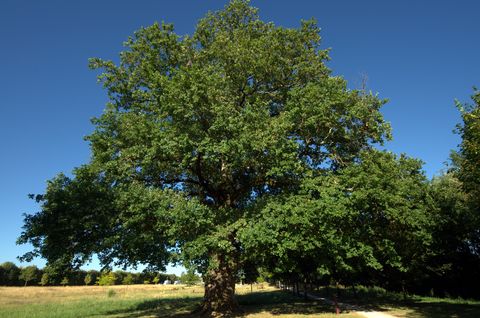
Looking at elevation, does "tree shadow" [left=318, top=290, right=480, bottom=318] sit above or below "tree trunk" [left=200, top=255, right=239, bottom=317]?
below

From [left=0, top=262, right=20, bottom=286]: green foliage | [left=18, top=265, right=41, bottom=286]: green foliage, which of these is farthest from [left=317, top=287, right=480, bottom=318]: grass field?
[left=0, top=262, right=20, bottom=286]: green foliage

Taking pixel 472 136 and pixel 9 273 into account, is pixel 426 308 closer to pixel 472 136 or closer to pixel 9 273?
pixel 472 136

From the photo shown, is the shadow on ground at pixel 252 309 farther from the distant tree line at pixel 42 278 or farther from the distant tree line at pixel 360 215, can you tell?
the distant tree line at pixel 42 278

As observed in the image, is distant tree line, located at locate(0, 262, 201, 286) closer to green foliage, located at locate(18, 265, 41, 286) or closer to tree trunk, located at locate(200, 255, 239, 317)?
green foliage, located at locate(18, 265, 41, 286)

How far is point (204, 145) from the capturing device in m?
20.2

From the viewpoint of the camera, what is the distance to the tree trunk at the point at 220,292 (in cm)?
2430

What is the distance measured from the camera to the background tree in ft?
65.8

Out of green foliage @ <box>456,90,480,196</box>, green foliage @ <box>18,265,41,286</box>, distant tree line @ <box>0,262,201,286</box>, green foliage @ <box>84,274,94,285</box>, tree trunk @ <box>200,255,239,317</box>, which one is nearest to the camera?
green foliage @ <box>456,90,480,196</box>

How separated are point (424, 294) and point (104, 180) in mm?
43165

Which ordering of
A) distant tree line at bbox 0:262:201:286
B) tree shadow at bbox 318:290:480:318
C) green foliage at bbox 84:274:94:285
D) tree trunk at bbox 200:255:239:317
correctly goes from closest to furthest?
tree shadow at bbox 318:290:480:318 < tree trunk at bbox 200:255:239:317 < distant tree line at bbox 0:262:201:286 < green foliage at bbox 84:274:94:285

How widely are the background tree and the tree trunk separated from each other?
70mm

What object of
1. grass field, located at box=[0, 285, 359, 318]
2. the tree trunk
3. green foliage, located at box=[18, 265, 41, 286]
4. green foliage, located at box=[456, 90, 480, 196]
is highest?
green foliage, located at box=[456, 90, 480, 196]

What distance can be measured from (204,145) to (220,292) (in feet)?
35.8

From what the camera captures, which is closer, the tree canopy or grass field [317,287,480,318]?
the tree canopy
